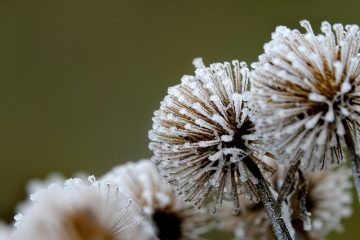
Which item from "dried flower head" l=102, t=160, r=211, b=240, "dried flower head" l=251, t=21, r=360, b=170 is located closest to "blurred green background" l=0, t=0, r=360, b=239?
"dried flower head" l=102, t=160, r=211, b=240

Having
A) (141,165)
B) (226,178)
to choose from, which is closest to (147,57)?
(141,165)

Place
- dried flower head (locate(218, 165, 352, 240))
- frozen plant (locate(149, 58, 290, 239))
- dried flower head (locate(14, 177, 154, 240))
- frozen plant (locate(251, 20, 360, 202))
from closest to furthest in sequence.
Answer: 1. dried flower head (locate(14, 177, 154, 240))
2. frozen plant (locate(251, 20, 360, 202))
3. frozen plant (locate(149, 58, 290, 239))
4. dried flower head (locate(218, 165, 352, 240))

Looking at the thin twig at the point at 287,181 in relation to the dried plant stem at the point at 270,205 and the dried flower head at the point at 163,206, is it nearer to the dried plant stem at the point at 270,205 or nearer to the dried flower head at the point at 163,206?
the dried plant stem at the point at 270,205

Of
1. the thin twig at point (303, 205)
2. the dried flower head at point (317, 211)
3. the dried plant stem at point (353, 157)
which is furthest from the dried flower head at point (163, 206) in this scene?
the dried plant stem at point (353, 157)

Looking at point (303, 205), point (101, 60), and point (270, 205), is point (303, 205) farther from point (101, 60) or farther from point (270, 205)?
point (101, 60)

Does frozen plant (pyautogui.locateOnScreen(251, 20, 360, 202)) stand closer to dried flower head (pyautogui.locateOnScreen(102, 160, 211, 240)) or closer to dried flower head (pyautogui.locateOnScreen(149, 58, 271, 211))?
dried flower head (pyautogui.locateOnScreen(149, 58, 271, 211))

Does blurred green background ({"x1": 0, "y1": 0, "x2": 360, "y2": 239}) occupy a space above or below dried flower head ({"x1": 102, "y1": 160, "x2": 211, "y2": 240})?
above

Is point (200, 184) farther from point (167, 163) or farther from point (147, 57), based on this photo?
point (147, 57)
